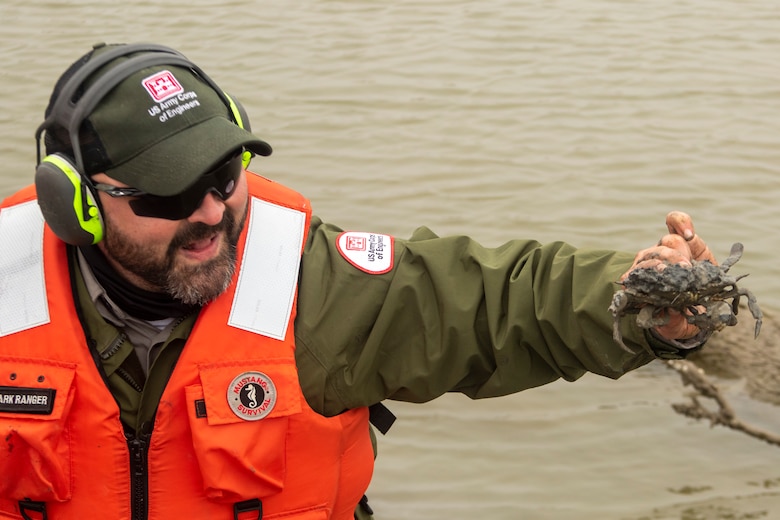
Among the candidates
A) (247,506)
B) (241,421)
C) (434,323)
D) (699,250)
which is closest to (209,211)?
(241,421)

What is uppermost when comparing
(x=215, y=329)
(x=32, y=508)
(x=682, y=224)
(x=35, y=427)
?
(x=682, y=224)

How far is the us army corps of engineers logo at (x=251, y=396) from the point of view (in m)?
3.00

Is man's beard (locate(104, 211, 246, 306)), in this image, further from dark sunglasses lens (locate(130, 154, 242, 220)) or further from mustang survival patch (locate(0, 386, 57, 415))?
mustang survival patch (locate(0, 386, 57, 415))

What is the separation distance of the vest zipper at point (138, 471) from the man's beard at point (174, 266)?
0.39 meters

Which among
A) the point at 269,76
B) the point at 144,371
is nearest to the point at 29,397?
the point at 144,371

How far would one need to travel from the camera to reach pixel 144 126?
2820 mm

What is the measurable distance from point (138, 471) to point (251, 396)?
0.36m

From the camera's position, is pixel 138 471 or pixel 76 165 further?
pixel 138 471

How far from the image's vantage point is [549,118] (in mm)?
8383

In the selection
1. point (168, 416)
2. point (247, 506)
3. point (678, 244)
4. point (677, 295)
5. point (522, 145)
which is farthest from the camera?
point (522, 145)

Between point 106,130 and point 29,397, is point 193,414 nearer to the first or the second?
point 29,397

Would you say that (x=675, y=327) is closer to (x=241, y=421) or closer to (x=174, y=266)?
(x=241, y=421)

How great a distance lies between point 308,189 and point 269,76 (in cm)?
201

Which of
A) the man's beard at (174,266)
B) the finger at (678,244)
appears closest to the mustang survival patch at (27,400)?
the man's beard at (174,266)
